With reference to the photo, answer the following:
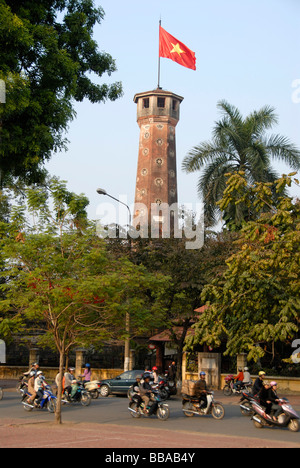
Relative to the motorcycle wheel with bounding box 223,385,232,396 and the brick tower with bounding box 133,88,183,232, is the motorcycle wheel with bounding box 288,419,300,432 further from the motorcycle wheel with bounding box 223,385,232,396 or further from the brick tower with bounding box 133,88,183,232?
the brick tower with bounding box 133,88,183,232

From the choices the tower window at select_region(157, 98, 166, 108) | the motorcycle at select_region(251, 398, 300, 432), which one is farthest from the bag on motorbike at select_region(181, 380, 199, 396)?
the tower window at select_region(157, 98, 166, 108)

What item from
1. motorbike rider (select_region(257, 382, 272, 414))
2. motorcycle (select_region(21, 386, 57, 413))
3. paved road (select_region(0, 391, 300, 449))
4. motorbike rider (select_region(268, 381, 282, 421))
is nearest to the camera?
paved road (select_region(0, 391, 300, 449))

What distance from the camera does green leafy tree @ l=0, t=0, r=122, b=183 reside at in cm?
1692

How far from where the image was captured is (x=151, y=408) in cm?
1834

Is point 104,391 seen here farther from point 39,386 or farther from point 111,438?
point 111,438

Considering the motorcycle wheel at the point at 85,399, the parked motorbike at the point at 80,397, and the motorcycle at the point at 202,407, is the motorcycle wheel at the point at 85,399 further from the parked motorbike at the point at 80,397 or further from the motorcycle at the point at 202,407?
the motorcycle at the point at 202,407

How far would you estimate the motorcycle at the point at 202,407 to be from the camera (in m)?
18.8

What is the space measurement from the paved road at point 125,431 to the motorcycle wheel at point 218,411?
0.23 meters

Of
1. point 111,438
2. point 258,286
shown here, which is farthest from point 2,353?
point 111,438

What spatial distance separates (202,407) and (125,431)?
15.6 ft

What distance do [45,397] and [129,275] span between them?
16.8 ft

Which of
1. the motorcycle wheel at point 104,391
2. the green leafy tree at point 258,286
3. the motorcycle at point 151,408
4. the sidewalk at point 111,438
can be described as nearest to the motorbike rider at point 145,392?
the motorcycle at point 151,408

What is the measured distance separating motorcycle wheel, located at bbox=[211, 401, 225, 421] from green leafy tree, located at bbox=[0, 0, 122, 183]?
9.60 meters
